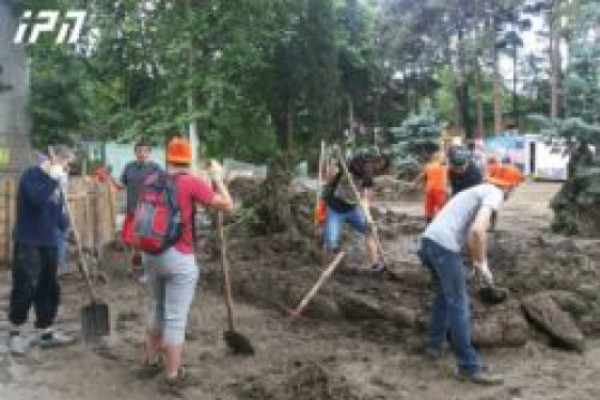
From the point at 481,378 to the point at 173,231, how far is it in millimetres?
2578

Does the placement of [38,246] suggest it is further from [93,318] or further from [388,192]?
[388,192]

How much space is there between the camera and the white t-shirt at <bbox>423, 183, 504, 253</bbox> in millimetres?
6801

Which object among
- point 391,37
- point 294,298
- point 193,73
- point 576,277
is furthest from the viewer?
point 391,37

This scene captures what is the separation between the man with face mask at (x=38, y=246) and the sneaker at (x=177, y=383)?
63.2 inches

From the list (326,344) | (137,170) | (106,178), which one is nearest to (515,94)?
(106,178)

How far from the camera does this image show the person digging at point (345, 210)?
11.0m

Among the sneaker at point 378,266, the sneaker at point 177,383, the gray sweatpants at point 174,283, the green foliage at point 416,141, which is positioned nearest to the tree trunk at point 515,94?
the green foliage at point 416,141

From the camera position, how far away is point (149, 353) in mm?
6988

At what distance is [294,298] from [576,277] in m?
3.36

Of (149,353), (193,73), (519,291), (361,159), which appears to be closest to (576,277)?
(519,291)

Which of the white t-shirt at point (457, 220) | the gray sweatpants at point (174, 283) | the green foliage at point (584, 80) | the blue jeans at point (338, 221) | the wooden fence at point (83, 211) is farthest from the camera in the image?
the green foliage at point (584, 80)

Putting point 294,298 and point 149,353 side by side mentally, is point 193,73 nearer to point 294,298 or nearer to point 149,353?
point 294,298

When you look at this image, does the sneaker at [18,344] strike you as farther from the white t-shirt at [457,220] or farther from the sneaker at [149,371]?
the white t-shirt at [457,220]

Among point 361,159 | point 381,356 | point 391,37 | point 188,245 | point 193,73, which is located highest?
point 391,37
